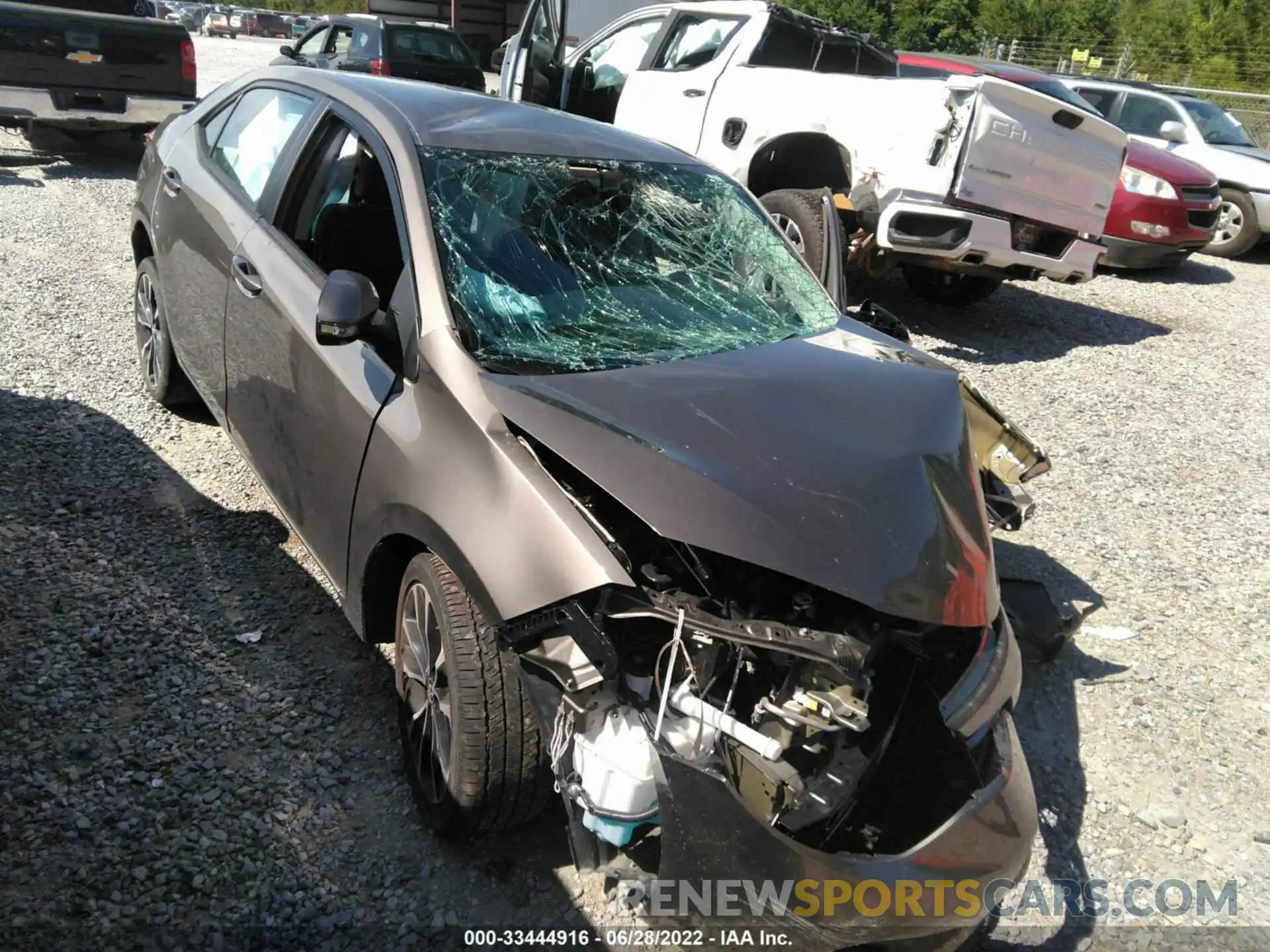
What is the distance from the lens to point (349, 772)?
8.93 feet

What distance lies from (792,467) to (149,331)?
11.9 feet

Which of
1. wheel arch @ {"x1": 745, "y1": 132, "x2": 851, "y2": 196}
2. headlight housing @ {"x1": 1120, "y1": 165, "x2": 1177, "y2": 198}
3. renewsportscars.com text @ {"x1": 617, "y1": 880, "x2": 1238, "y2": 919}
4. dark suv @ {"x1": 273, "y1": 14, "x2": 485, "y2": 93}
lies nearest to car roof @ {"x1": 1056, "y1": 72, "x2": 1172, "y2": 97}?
headlight housing @ {"x1": 1120, "y1": 165, "x2": 1177, "y2": 198}

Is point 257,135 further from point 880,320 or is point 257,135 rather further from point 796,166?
point 796,166

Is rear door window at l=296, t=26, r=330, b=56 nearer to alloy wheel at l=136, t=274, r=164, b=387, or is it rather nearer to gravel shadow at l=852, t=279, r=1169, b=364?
gravel shadow at l=852, t=279, r=1169, b=364

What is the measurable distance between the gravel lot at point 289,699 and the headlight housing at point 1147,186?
417cm

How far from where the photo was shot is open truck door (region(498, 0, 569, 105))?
24.1ft

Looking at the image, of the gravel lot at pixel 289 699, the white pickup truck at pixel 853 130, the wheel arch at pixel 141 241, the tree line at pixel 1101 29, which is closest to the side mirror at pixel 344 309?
the gravel lot at pixel 289 699

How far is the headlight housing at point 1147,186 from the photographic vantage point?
905 cm

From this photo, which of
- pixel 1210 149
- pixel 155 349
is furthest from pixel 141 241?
pixel 1210 149

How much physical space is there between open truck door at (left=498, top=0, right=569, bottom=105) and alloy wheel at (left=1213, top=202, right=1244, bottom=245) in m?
8.29

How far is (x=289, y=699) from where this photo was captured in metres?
2.96

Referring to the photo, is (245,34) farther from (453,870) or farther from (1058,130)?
(453,870)

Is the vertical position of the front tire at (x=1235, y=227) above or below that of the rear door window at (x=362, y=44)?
below

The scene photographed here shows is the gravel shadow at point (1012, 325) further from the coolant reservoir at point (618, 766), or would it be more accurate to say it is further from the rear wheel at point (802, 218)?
the coolant reservoir at point (618, 766)
